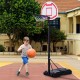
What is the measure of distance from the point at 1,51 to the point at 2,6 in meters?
4.89

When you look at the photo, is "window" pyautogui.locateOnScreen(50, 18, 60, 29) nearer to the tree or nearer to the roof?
the roof

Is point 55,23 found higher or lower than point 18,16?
lower

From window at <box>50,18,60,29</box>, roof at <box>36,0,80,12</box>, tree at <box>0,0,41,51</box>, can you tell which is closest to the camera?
tree at <box>0,0,41,51</box>

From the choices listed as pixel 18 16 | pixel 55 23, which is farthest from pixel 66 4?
pixel 18 16

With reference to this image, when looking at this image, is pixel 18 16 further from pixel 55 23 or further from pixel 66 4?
pixel 66 4

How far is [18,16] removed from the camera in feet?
117

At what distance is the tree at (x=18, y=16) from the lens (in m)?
35.1

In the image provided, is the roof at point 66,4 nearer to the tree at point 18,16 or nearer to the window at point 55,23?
the window at point 55,23

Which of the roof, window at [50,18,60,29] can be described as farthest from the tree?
the roof

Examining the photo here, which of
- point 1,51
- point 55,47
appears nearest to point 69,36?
point 55,47

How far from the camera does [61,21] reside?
143 ft

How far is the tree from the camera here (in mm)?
35094

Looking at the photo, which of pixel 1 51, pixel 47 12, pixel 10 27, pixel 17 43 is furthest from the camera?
pixel 17 43

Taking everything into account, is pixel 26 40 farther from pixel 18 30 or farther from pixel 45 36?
pixel 45 36
